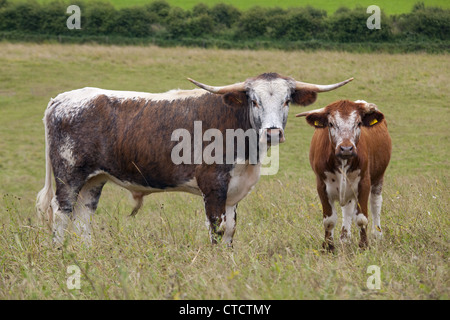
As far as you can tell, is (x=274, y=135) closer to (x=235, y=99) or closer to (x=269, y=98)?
(x=269, y=98)

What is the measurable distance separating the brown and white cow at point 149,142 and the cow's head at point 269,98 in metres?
0.01

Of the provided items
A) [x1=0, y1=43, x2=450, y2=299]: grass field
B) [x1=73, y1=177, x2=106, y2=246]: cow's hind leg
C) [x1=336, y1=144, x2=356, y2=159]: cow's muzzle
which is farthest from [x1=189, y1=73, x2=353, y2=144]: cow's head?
[x1=73, y1=177, x2=106, y2=246]: cow's hind leg

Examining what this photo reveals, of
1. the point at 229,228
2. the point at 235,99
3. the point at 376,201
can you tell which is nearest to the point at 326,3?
the point at 376,201

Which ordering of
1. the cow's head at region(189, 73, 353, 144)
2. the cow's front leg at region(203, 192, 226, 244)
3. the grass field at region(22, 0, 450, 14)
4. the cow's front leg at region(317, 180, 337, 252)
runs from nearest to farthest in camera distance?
the cow's head at region(189, 73, 353, 144)
the cow's front leg at region(203, 192, 226, 244)
the cow's front leg at region(317, 180, 337, 252)
the grass field at region(22, 0, 450, 14)

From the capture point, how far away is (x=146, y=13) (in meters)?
40.9

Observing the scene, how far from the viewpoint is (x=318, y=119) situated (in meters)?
6.97

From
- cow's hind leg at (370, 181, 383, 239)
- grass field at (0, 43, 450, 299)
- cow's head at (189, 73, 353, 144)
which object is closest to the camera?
grass field at (0, 43, 450, 299)

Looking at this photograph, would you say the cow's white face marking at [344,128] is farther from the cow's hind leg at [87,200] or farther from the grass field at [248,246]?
the cow's hind leg at [87,200]

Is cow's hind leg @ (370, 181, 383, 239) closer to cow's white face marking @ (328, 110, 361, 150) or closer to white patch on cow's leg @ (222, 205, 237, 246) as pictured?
cow's white face marking @ (328, 110, 361, 150)

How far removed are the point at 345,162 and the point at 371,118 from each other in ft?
2.04

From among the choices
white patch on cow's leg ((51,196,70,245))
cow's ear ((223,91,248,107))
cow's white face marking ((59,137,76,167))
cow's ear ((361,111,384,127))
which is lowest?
white patch on cow's leg ((51,196,70,245))

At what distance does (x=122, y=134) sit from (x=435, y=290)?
408 centimetres

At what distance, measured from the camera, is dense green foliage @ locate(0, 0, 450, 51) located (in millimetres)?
34875

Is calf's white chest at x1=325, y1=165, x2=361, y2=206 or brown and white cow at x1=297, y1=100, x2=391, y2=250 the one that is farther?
calf's white chest at x1=325, y1=165, x2=361, y2=206
